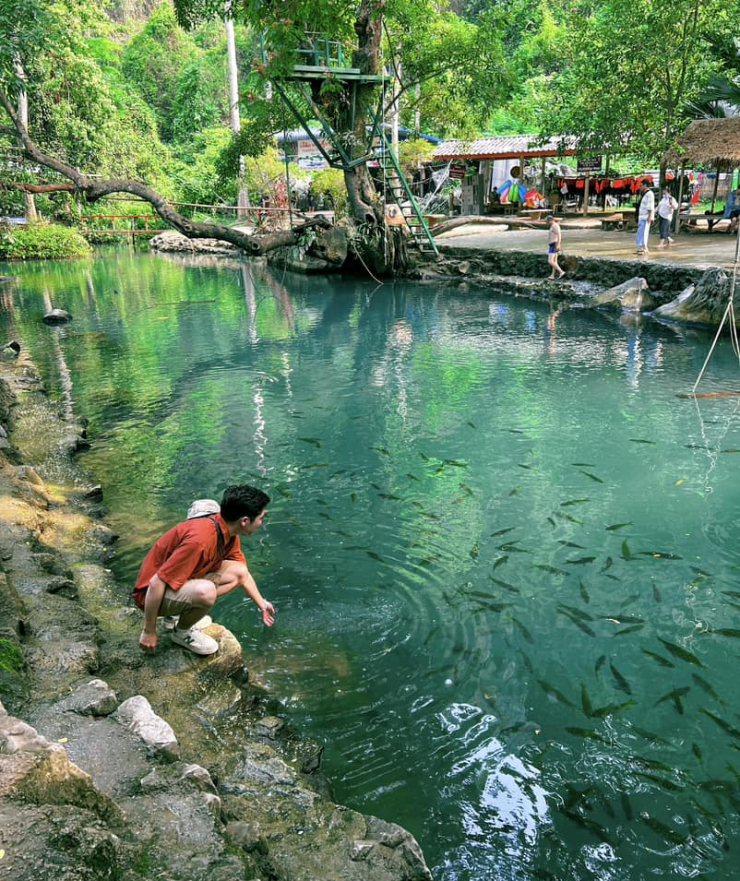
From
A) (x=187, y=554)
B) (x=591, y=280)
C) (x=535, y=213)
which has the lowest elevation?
(x=187, y=554)

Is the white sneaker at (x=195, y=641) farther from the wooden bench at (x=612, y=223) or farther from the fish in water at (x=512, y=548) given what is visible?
the wooden bench at (x=612, y=223)

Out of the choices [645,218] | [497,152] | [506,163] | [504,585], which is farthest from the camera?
[506,163]

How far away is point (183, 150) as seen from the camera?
156ft

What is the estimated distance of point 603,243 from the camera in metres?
23.7

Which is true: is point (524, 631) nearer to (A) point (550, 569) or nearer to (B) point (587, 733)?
(A) point (550, 569)

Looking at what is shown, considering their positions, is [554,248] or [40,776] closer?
[40,776]

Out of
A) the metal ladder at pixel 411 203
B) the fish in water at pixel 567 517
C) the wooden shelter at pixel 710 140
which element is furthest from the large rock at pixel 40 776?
the metal ladder at pixel 411 203

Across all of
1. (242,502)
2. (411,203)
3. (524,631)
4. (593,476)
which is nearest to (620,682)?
(524,631)

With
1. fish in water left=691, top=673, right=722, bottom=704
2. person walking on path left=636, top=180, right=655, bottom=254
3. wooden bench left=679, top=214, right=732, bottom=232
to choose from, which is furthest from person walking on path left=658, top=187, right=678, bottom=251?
fish in water left=691, top=673, right=722, bottom=704

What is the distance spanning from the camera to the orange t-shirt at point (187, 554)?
431 cm

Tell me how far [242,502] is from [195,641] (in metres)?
1.05

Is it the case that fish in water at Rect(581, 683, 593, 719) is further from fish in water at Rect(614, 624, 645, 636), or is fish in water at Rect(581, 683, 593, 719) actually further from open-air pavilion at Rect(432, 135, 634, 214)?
open-air pavilion at Rect(432, 135, 634, 214)

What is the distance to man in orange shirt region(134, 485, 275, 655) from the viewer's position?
433 cm

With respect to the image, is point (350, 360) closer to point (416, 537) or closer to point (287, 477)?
point (287, 477)
